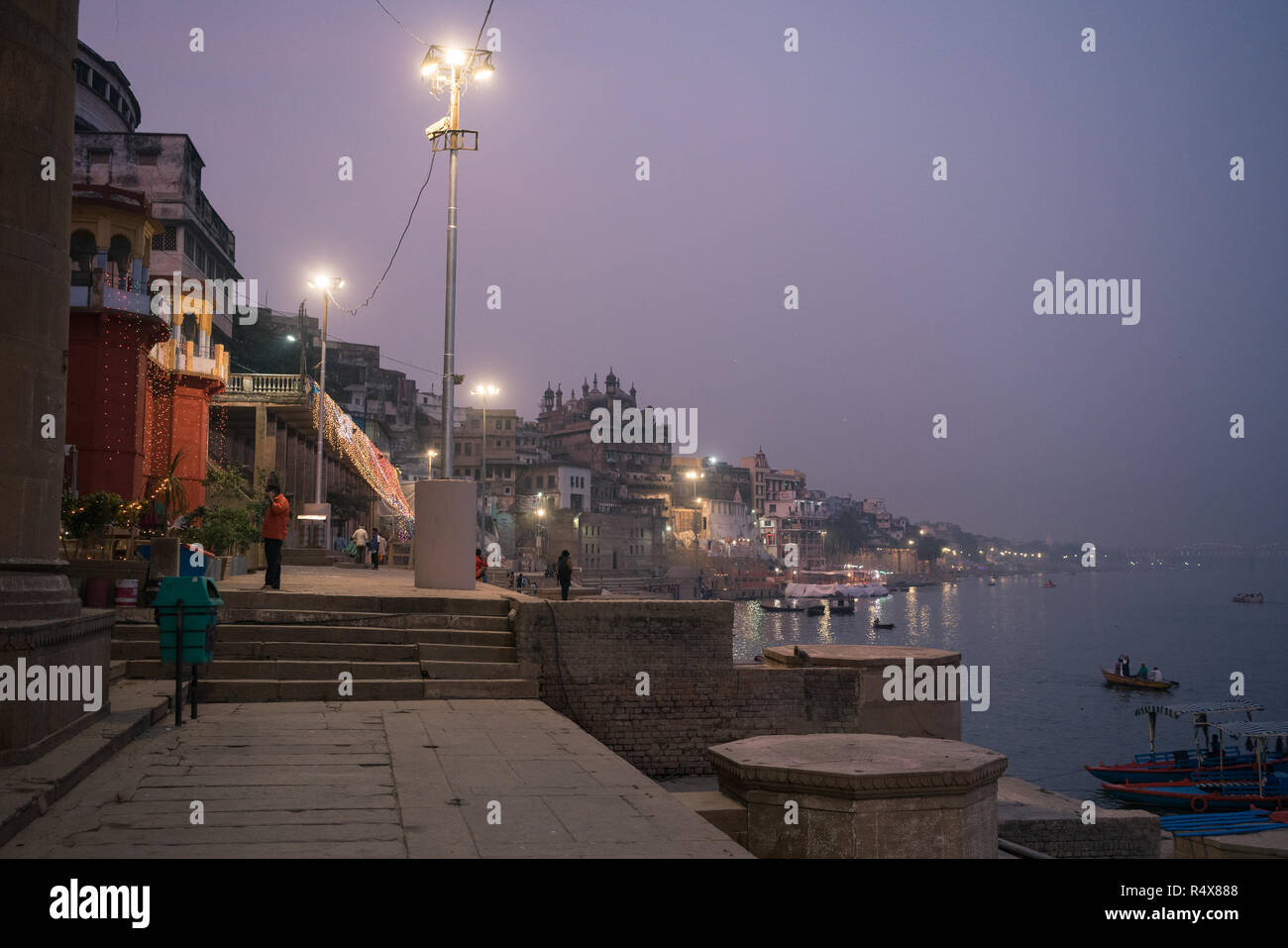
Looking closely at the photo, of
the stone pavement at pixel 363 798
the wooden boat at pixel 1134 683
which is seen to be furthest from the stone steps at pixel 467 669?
the wooden boat at pixel 1134 683

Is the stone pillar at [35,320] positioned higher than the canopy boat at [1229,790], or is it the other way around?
the stone pillar at [35,320]

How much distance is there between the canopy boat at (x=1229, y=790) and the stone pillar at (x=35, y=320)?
28158mm

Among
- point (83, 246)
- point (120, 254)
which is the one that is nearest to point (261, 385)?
point (120, 254)

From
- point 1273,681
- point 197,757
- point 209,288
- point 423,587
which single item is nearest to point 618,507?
point 1273,681

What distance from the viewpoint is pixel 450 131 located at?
17.0 meters

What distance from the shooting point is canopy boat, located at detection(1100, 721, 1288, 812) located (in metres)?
27.8

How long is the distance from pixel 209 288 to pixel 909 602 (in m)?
126

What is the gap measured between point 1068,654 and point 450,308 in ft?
261

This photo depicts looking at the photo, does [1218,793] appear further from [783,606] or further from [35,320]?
[783,606]

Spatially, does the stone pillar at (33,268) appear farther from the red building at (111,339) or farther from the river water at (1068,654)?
the river water at (1068,654)

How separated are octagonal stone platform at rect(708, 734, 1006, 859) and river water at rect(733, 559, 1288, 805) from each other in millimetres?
28738

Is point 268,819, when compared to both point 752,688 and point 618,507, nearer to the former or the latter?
A: point 752,688

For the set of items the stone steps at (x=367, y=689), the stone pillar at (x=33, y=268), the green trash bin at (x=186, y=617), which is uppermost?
the stone pillar at (x=33, y=268)

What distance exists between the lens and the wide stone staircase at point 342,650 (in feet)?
35.6
